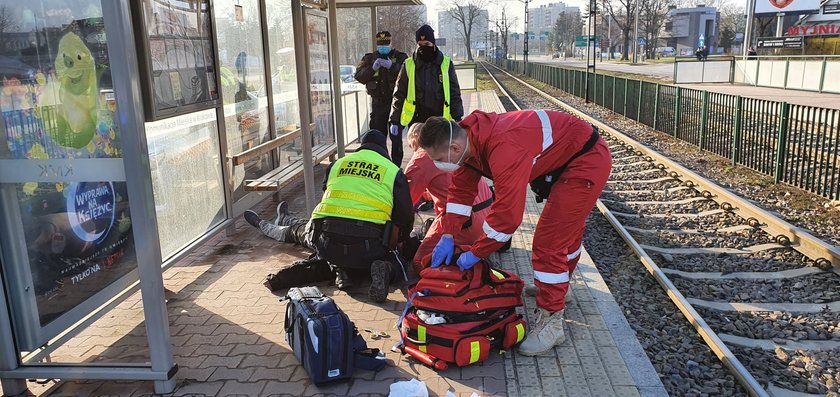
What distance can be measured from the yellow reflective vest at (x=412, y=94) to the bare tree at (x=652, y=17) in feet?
250

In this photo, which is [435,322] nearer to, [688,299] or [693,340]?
[693,340]

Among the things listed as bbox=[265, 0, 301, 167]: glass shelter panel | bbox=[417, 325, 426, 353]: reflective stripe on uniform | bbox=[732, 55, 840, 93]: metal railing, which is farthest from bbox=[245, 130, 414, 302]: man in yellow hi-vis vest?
bbox=[732, 55, 840, 93]: metal railing

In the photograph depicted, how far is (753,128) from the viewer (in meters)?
9.96

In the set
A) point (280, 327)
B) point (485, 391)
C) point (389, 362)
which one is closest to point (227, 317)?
point (280, 327)

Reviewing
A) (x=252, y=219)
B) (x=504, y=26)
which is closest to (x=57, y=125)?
(x=252, y=219)

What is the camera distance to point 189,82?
5.60 m

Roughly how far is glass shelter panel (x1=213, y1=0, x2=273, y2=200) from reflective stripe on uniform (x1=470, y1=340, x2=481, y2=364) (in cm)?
368

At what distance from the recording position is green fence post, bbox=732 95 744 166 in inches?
406

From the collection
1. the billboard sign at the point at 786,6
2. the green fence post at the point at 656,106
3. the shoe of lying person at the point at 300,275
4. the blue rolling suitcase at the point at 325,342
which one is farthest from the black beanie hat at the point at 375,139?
the billboard sign at the point at 786,6

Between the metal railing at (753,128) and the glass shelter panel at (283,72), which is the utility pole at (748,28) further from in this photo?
the glass shelter panel at (283,72)

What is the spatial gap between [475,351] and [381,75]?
556 centimetres

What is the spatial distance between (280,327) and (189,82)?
2.35 m

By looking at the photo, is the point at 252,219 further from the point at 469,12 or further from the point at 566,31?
the point at 566,31

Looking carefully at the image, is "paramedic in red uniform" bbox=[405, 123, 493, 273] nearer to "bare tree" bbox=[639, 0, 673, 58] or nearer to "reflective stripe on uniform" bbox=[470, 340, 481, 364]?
"reflective stripe on uniform" bbox=[470, 340, 481, 364]
